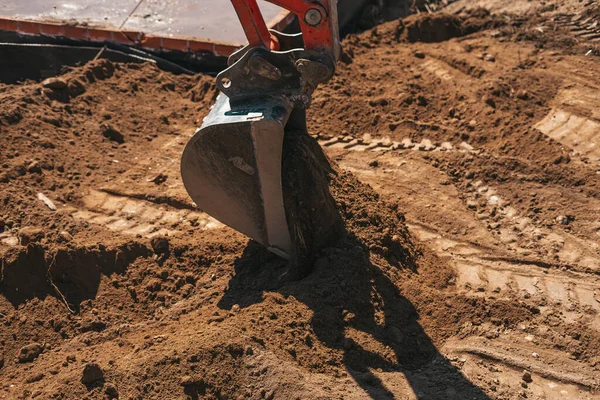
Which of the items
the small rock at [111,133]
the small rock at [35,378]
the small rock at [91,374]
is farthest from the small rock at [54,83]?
the small rock at [91,374]

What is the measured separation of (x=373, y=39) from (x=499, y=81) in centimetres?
207

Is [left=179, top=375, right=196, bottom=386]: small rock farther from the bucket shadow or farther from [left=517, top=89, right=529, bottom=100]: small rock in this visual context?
[left=517, top=89, right=529, bottom=100]: small rock

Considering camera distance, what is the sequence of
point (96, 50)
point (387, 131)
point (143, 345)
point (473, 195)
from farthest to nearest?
point (96, 50) < point (387, 131) < point (473, 195) < point (143, 345)

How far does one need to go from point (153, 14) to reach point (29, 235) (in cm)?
444

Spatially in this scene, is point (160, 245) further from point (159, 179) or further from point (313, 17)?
point (313, 17)

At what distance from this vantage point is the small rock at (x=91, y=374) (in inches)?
151

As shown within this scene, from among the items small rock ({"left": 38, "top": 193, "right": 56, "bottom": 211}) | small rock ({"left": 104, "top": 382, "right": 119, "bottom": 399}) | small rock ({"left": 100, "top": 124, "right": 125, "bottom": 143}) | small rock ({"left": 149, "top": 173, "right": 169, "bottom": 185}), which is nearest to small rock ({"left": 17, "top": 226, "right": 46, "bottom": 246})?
small rock ({"left": 38, "top": 193, "right": 56, "bottom": 211})

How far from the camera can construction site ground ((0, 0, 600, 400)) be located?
392cm

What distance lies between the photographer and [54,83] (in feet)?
22.9

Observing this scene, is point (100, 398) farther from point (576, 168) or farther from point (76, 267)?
point (576, 168)

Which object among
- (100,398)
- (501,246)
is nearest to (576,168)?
(501,246)

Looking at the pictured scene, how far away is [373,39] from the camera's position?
339 inches

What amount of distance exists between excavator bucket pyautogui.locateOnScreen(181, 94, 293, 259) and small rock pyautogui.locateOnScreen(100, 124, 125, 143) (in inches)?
97.1

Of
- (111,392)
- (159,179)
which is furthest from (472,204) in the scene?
(111,392)
